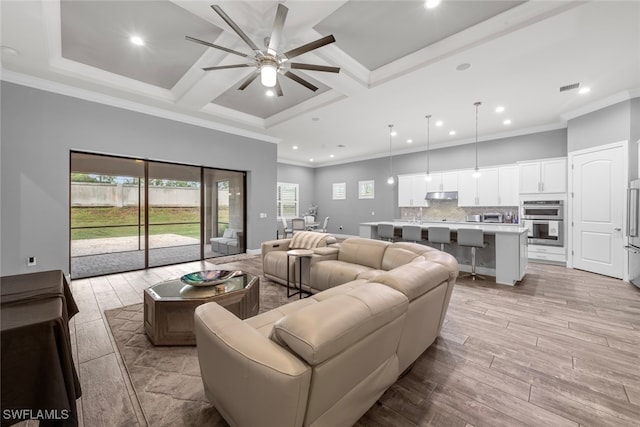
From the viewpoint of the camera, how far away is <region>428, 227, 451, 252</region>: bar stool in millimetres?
4672

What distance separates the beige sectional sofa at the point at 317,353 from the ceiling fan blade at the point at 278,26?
94.7 inches

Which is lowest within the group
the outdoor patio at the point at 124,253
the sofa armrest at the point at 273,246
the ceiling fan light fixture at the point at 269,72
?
the outdoor patio at the point at 124,253

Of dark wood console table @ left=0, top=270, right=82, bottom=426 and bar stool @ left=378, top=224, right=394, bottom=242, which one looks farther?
bar stool @ left=378, top=224, right=394, bottom=242

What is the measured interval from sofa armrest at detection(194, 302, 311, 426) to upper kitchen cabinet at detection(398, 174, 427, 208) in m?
7.67

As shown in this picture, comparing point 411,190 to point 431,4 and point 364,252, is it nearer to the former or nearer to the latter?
point 364,252

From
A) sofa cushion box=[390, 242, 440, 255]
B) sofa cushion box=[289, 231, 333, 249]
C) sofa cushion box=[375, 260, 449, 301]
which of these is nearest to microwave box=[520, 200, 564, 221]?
sofa cushion box=[390, 242, 440, 255]

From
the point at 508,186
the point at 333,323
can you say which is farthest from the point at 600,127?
the point at 333,323

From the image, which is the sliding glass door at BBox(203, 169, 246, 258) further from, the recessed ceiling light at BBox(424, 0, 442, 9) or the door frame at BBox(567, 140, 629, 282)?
the door frame at BBox(567, 140, 629, 282)

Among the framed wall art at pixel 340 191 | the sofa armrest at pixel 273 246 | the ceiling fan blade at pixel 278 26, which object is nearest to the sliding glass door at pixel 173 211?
the sofa armrest at pixel 273 246

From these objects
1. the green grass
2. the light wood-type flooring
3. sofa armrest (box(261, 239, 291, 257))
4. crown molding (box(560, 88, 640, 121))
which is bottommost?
the light wood-type flooring

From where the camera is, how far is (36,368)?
4.03ft

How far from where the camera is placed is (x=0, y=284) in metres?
1.66

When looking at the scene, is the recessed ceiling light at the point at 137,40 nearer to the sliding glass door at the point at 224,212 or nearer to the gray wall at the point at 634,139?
the sliding glass door at the point at 224,212

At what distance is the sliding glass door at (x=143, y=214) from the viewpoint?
4.79 metres
